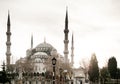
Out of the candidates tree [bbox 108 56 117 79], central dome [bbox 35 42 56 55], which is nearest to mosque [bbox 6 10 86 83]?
central dome [bbox 35 42 56 55]

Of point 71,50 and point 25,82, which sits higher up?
point 71,50

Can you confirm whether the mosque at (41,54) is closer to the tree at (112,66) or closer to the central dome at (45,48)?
the central dome at (45,48)

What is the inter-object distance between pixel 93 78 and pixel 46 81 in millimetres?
14330

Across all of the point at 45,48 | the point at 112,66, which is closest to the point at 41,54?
the point at 45,48

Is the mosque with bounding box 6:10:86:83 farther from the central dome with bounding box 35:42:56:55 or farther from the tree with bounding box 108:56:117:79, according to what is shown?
the tree with bounding box 108:56:117:79

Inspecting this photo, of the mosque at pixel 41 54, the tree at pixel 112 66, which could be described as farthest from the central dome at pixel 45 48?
the tree at pixel 112 66

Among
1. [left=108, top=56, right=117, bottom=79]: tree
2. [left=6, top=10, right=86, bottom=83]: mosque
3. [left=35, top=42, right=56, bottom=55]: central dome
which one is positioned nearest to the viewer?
[left=108, top=56, right=117, bottom=79]: tree

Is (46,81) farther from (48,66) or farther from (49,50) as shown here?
(49,50)

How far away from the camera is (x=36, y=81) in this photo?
67.9 metres

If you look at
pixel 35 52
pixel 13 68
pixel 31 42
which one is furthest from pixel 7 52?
pixel 31 42

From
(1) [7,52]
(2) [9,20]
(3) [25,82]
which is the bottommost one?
(3) [25,82]

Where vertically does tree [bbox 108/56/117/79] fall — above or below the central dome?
below

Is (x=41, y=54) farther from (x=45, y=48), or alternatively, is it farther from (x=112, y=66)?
(x=112, y=66)

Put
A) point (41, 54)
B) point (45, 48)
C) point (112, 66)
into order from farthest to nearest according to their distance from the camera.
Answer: point (45, 48) → point (41, 54) → point (112, 66)
